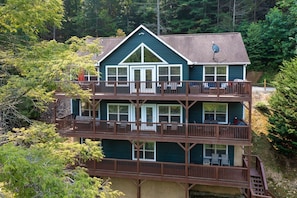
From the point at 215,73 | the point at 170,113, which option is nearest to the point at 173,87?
the point at 170,113

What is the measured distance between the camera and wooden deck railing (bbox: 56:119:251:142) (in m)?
15.2

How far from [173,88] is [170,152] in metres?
4.51

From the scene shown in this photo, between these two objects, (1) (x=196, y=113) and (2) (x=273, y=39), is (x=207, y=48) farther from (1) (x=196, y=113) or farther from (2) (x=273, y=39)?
(2) (x=273, y=39)

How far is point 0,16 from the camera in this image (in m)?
7.63

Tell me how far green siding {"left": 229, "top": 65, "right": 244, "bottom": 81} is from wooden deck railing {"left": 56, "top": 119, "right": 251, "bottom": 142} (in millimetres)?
3792

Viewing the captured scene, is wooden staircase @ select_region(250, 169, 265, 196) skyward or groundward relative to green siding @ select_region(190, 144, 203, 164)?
groundward

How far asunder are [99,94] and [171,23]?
24.3 m

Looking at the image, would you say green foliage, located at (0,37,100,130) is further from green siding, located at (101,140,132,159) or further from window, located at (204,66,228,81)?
window, located at (204,66,228,81)

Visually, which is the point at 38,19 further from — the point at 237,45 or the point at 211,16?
the point at 211,16

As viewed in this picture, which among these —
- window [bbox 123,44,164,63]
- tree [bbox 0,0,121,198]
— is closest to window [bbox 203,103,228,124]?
window [bbox 123,44,164,63]

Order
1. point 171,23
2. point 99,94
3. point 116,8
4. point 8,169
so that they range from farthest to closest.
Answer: point 116,8 → point 171,23 → point 99,94 → point 8,169

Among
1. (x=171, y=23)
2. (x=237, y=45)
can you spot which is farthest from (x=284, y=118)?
(x=171, y=23)

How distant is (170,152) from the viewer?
18.0 meters

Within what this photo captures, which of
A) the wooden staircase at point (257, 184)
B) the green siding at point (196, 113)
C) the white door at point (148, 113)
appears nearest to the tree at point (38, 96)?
the white door at point (148, 113)
